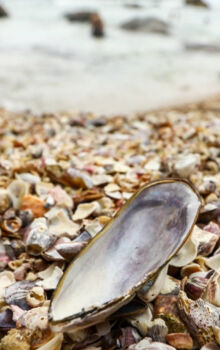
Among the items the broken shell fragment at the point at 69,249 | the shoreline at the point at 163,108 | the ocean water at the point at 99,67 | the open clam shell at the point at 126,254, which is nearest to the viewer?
the open clam shell at the point at 126,254

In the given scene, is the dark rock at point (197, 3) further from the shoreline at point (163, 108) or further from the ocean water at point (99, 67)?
the shoreline at point (163, 108)

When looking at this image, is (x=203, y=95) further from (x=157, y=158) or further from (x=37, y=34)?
(x=37, y=34)

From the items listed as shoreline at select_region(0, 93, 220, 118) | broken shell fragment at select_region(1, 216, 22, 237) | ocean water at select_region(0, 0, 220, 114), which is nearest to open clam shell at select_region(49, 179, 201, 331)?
broken shell fragment at select_region(1, 216, 22, 237)

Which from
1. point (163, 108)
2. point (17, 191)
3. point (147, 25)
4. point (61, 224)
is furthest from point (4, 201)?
point (147, 25)

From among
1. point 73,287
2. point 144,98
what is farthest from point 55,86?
point 73,287

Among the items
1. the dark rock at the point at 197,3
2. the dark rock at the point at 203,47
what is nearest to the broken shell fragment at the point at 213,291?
the dark rock at the point at 203,47

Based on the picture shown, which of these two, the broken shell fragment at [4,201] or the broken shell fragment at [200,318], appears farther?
the broken shell fragment at [4,201]
